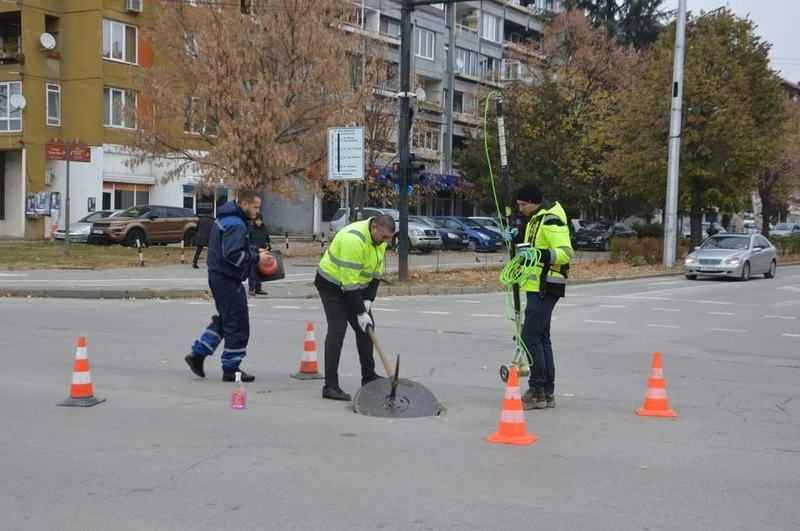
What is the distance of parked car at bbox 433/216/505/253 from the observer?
3834 centimetres

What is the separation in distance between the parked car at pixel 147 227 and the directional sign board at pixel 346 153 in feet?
40.8

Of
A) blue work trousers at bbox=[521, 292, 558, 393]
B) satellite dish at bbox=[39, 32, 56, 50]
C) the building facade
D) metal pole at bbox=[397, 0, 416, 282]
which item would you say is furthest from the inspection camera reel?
satellite dish at bbox=[39, 32, 56, 50]

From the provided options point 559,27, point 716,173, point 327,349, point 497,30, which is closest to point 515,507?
point 327,349

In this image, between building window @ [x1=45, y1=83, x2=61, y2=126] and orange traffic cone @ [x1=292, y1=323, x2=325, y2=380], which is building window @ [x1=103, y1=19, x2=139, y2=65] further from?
orange traffic cone @ [x1=292, y1=323, x2=325, y2=380]

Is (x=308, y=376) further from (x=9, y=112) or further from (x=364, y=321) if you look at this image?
(x=9, y=112)

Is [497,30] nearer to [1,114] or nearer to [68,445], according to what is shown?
[1,114]

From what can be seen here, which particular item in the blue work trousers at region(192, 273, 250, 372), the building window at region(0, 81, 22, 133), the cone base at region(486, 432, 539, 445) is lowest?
the cone base at region(486, 432, 539, 445)

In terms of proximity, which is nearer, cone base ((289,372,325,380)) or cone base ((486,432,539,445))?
cone base ((486,432,539,445))

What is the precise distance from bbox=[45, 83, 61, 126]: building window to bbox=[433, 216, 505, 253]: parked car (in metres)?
18.2

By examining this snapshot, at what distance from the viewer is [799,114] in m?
47.3

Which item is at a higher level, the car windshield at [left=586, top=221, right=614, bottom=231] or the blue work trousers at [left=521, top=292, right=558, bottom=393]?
the car windshield at [left=586, top=221, right=614, bottom=231]

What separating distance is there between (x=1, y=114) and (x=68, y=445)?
3582 cm

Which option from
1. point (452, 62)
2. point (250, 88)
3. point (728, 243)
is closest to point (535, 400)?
point (728, 243)

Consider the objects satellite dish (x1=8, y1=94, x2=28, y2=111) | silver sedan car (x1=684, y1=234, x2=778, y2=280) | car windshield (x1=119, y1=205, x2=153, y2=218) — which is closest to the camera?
silver sedan car (x1=684, y1=234, x2=778, y2=280)
